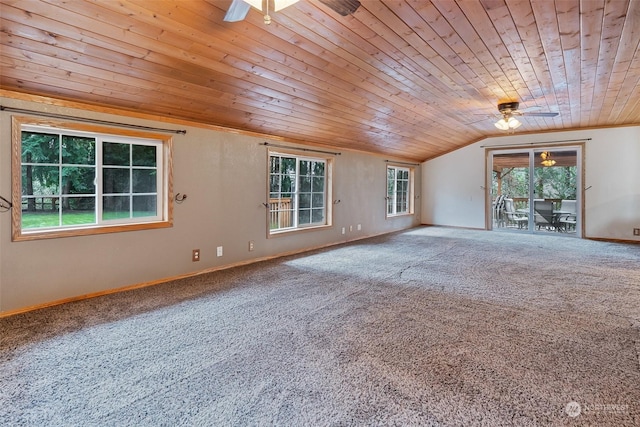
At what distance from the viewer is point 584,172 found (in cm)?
707

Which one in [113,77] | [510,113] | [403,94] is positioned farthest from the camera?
[510,113]

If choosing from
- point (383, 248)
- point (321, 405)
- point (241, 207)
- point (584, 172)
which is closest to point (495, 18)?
point (321, 405)

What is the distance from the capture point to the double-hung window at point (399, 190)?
818 cm

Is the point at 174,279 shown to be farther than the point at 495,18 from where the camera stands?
Yes

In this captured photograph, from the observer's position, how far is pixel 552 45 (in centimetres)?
312

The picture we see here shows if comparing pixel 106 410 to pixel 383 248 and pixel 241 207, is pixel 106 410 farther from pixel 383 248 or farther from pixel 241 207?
pixel 383 248

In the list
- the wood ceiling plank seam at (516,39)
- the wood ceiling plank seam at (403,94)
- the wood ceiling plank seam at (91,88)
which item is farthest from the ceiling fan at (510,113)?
the wood ceiling plank seam at (91,88)

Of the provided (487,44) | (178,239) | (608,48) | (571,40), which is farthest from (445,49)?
(178,239)

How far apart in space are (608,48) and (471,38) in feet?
4.66

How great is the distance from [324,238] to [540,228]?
5.39 m

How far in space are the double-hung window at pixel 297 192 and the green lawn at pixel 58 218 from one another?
217 centimetres

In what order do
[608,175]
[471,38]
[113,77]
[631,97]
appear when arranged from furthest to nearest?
1. [608,175]
2. [631,97]
3. [471,38]
4. [113,77]

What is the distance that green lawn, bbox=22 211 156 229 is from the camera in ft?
9.89

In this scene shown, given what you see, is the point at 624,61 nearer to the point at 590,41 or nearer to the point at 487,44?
the point at 590,41
